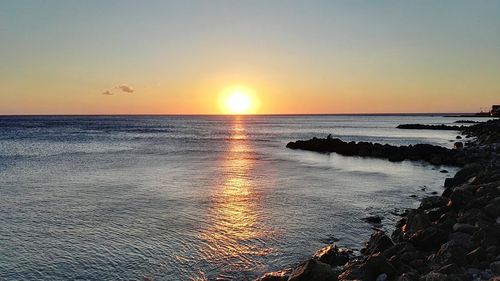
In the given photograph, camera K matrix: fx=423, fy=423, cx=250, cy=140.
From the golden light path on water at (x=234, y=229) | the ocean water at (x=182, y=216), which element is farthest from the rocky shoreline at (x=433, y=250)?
the golden light path on water at (x=234, y=229)

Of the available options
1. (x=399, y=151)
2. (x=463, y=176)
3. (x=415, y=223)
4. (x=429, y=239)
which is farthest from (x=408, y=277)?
(x=399, y=151)

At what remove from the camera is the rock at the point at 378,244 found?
1325 cm

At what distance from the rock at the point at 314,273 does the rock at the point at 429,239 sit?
3862mm

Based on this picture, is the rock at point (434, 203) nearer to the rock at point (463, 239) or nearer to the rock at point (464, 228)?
the rock at point (464, 228)

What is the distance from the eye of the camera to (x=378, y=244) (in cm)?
1342

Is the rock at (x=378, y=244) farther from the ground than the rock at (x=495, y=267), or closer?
closer

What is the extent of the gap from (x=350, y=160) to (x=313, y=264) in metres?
33.9

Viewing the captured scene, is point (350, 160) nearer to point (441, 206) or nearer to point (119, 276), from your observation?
point (441, 206)

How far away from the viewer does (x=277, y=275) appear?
465 inches

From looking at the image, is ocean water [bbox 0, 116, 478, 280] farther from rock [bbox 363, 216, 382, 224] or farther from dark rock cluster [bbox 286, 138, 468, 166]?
dark rock cluster [bbox 286, 138, 468, 166]

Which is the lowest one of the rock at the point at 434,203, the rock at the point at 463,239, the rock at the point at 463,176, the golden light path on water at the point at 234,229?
the golden light path on water at the point at 234,229

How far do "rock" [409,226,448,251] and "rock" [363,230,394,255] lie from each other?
754 mm

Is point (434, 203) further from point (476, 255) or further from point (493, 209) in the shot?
point (476, 255)

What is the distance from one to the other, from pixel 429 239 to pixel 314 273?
4787 mm
